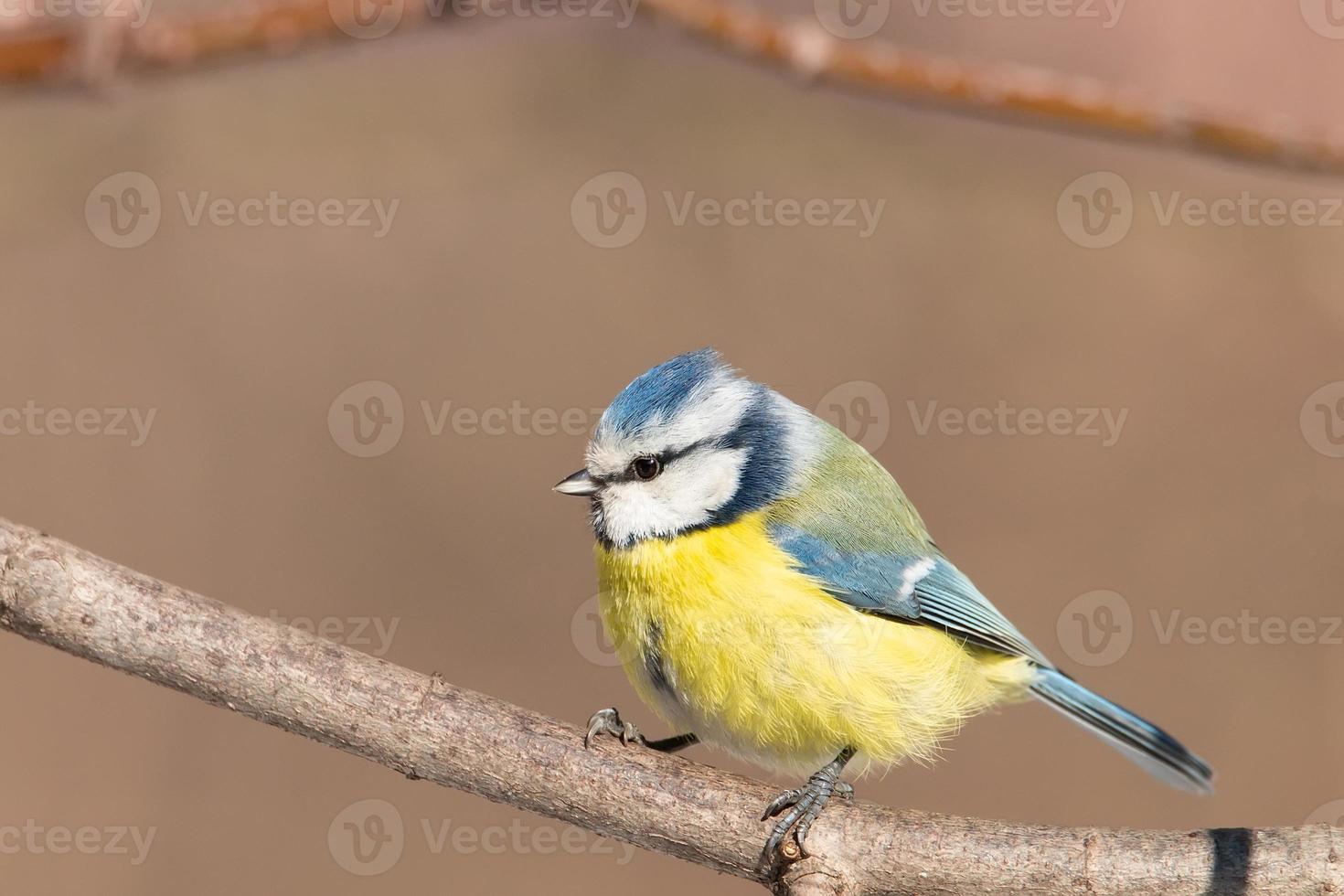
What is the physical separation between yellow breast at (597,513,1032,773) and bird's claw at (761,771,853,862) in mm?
236

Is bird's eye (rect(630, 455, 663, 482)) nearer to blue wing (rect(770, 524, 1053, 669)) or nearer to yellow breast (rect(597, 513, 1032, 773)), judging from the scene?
yellow breast (rect(597, 513, 1032, 773))

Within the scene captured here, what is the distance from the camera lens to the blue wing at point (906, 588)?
2.70 meters

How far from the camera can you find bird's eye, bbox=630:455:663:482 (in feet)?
9.04

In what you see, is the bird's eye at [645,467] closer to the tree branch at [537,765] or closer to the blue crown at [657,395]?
the blue crown at [657,395]

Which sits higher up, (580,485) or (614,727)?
(580,485)

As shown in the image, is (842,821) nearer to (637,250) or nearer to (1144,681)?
(1144,681)

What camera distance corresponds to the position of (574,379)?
204 inches

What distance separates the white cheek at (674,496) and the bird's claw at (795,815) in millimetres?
655

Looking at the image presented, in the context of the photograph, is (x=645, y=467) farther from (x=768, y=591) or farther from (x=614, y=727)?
(x=614, y=727)

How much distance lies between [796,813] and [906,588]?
2.49 feet

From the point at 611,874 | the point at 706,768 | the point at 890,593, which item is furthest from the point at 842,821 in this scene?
the point at 611,874

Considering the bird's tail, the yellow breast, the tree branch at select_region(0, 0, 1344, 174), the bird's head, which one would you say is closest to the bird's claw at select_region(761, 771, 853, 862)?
the yellow breast

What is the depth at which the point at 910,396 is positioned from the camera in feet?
16.9

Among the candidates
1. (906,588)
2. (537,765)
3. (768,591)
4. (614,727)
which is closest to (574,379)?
(906,588)
